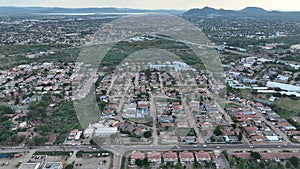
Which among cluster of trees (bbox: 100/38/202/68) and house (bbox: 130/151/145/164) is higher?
cluster of trees (bbox: 100/38/202/68)

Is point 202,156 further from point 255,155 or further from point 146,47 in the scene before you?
point 146,47

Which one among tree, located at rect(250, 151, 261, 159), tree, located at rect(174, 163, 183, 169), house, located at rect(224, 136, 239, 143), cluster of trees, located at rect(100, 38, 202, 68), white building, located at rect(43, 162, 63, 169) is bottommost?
white building, located at rect(43, 162, 63, 169)

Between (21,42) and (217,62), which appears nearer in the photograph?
(217,62)

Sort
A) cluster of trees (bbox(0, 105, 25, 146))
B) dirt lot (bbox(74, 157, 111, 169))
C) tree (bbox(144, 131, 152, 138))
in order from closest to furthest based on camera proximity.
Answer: dirt lot (bbox(74, 157, 111, 169)) → cluster of trees (bbox(0, 105, 25, 146)) → tree (bbox(144, 131, 152, 138))

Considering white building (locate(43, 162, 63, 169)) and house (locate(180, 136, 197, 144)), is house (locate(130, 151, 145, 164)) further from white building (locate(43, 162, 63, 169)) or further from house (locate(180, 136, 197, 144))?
white building (locate(43, 162, 63, 169))

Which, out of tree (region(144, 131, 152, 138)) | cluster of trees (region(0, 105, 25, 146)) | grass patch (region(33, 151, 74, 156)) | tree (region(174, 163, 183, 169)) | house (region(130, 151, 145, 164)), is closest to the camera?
tree (region(174, 163, 183, 169))

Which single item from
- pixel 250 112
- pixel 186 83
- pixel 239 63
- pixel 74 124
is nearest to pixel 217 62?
pixel 239 63

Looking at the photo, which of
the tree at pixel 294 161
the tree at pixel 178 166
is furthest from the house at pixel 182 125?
the tree at pixel 294 161

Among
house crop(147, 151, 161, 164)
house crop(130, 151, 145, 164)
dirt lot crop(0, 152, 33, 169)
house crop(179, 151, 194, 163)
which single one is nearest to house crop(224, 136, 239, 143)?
house crop(179, 151, 194, 163)

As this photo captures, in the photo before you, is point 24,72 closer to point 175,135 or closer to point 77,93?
point 77,93
